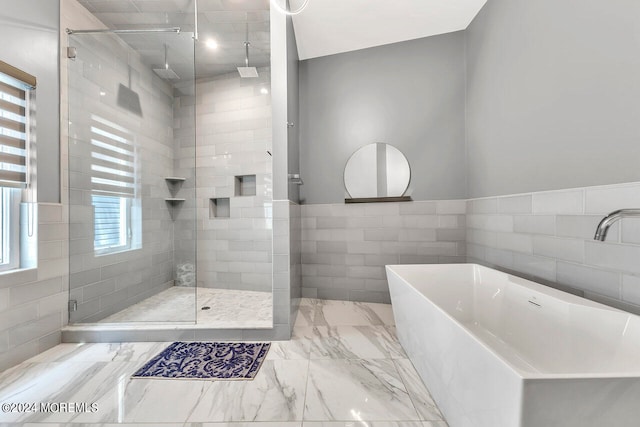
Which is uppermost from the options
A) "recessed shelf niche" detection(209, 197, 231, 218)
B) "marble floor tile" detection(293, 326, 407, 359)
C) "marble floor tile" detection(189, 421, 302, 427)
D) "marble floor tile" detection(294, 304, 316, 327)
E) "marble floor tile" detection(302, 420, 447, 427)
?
"recessed shelf niche" detection(209, 197, 231, 218)

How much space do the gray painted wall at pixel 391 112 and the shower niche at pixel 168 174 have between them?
2.04 feet

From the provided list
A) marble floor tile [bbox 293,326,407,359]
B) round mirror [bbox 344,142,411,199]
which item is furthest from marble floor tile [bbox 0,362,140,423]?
round mirror [bbox 344,142,411,199]

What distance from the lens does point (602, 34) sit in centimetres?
122

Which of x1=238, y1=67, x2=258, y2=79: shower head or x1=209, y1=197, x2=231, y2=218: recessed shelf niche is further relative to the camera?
x1=209, y1=197, x2=231, y2=218: recessed shelf niche

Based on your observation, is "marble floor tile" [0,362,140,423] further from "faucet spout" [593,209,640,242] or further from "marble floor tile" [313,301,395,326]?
"faucet spout" [593,209,640,242]

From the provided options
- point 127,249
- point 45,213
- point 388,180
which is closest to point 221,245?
point 127,249

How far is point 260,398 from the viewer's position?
→ 1.32m

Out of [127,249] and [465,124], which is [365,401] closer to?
[127,249]

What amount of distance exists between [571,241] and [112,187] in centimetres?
342

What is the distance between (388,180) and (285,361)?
1917 mm

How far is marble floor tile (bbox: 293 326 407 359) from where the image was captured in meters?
1.71

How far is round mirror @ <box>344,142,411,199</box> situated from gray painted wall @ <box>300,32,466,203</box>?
2.9 inches

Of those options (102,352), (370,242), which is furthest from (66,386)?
(370,242)

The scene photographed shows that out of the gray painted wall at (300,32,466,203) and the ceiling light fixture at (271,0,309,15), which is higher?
the ceiling light fixture at (271,0,309,15)
